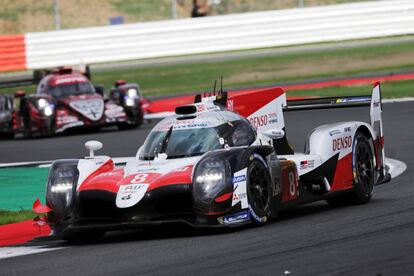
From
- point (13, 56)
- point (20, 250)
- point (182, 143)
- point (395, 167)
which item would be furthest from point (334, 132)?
point (13, 56)

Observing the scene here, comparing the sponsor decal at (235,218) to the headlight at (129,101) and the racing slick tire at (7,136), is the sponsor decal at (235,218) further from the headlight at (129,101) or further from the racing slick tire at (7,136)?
the racing slick tire at (7,136)

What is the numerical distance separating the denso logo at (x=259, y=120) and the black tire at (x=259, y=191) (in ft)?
6.02

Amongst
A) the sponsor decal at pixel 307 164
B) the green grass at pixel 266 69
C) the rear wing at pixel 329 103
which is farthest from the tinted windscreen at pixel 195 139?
the green grass at pixel 266 69

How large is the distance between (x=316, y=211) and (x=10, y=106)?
14523 mm

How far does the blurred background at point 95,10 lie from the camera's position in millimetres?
50812

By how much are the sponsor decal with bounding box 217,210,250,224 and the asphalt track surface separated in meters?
0.12

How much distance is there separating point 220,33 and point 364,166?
2727 centimetres

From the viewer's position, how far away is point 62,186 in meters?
11.4

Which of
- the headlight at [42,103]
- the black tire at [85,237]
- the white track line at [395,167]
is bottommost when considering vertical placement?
the headlight at [42,103]

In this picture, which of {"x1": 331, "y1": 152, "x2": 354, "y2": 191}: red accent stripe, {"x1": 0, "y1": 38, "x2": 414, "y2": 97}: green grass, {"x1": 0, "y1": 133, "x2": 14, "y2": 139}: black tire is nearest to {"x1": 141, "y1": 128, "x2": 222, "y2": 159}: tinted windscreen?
{"x1": 331, "y1": 152, "x2": 354, "y2": 191}: red accent stripe

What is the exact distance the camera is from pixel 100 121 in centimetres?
2514

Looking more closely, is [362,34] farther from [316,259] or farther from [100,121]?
[316,259]

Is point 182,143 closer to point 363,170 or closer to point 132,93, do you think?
point 363,170

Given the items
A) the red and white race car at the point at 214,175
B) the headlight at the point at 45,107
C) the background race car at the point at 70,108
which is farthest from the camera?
the headlight at the point at 45,107
